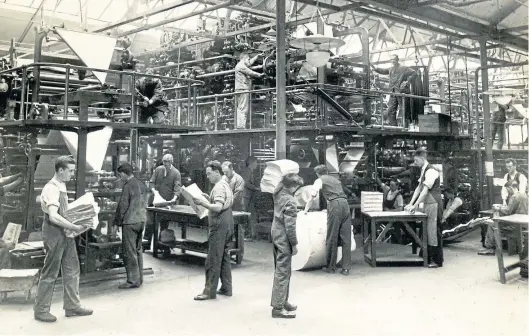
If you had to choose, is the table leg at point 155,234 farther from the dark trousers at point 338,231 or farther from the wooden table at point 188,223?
the dark trousers at point 338,231

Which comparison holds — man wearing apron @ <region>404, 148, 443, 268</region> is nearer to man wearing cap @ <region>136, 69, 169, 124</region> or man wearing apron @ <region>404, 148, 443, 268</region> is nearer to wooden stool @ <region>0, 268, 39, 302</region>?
man wearing cap @ <region>136, 69, 169, 124</region>

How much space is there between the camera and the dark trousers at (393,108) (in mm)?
12494

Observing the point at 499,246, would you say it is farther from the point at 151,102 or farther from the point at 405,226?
the point at 151,102

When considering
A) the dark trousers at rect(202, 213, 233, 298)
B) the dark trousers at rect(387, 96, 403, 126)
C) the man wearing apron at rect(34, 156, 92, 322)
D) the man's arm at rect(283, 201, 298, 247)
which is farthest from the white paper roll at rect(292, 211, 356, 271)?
the dark trousers at rect(387, 96, 403, 126)

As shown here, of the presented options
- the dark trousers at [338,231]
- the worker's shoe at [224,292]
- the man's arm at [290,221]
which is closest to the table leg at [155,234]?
the worker's shoe at [224,292]

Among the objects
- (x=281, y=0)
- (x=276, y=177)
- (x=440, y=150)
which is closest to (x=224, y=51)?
(x=281, y=0)

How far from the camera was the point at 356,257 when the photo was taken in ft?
32.0

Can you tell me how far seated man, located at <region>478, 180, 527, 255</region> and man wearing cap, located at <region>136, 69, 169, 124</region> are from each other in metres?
6.27

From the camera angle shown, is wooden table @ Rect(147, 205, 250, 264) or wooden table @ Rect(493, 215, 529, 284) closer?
wooden table @ Rect(493, 215, 529, 284)

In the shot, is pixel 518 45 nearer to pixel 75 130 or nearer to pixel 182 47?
pixel 182 47

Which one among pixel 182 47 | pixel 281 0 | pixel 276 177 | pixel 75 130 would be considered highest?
pixel 182 47

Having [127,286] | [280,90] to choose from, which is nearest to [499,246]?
[280,90]

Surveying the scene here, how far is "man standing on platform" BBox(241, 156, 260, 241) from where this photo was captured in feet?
40.2

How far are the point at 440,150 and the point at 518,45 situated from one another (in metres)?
4.84
